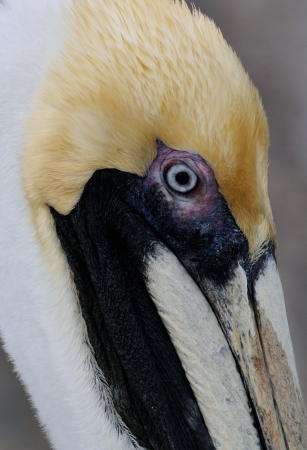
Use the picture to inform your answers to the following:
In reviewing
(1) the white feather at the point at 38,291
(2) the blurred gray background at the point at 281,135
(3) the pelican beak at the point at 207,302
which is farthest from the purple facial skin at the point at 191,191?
(2) the blurred gray background at the point at 281,135

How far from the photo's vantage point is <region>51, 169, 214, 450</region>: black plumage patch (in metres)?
2.25

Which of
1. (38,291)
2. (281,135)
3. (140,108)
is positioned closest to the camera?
(140,108)

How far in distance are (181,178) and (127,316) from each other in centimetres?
38

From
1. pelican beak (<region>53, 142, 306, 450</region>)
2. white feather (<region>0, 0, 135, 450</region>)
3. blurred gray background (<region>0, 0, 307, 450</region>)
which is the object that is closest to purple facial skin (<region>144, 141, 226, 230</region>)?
pelican beak (<region>53, 142, 306, 450</region>)

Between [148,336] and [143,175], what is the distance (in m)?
0.41

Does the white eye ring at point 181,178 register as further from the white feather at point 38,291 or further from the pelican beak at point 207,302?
the white feather at point 38,291

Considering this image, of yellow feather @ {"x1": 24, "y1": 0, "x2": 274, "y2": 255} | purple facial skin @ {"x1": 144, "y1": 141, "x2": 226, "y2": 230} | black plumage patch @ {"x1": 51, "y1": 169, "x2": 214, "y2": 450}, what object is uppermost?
yellow feather @ {"x1": 24, "y1": 0, "x2": 274, "y2": 255}

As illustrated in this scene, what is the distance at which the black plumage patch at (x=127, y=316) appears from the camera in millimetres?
2250

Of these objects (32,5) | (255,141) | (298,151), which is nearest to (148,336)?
(255,141)

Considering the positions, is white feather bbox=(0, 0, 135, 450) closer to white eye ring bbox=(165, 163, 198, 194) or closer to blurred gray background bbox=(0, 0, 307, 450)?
white eye ring bbox=(165, 163, 198, 194)

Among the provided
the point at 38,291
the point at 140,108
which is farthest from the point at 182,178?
the point at 38,291

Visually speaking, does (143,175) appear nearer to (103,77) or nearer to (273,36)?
(103,77)

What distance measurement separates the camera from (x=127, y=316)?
230 cm

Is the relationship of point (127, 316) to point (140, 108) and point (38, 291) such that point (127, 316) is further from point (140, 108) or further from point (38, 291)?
point (140, 108)
